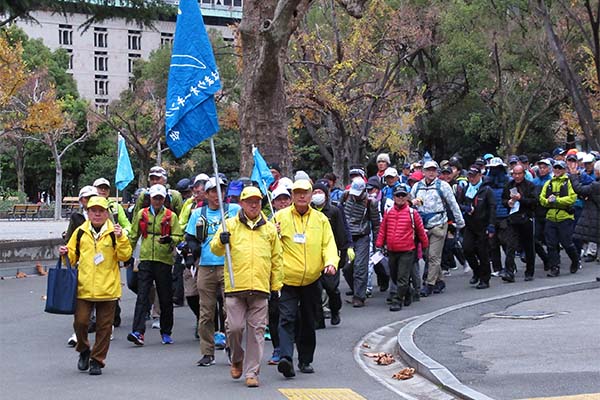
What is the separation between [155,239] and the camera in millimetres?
11164

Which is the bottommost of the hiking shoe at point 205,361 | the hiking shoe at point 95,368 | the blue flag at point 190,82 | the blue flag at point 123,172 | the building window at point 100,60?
the hiking shoe at point 205,361

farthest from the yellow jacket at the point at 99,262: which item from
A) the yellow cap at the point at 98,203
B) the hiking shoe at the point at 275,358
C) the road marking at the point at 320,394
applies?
the road marking at the point at 320,394

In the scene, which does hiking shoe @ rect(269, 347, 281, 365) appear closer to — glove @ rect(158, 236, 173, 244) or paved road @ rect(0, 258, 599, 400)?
paved road @ rect(0, 258, 599, 400)

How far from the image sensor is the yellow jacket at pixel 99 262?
9508 mm

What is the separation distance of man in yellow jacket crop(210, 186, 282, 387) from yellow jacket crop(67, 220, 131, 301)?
1.18 metres

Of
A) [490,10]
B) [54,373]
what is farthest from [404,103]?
[54,373]

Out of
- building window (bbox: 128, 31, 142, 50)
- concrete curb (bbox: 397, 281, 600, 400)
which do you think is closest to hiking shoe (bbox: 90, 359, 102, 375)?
concrete curb (bbox: 397, 281, 600, 400)

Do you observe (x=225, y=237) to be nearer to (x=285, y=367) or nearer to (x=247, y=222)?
(x=247, y=222)

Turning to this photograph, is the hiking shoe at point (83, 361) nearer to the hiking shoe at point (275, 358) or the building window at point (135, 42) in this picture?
the hiking shoe at point (275, 358)

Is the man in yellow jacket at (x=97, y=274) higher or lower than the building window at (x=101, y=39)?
lower

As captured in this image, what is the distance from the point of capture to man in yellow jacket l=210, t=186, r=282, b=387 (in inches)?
353

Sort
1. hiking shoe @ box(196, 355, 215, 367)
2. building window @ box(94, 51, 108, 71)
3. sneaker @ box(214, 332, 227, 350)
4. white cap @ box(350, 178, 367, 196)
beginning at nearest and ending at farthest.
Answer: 1. hiking shoe @ box(196, 355, 215, 367)
2. sneaker @ box(214, 332, 227, 350)
3. white cap @ box(350, 178, 367, 196)
4. building window @ box(94, 51, 108, 71)

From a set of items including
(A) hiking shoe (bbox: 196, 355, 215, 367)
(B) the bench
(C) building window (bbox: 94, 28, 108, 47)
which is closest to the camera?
(A) hiking shoe (bbox: 196, 355, 215, 367)

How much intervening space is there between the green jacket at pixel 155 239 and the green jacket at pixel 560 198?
7.75 m
